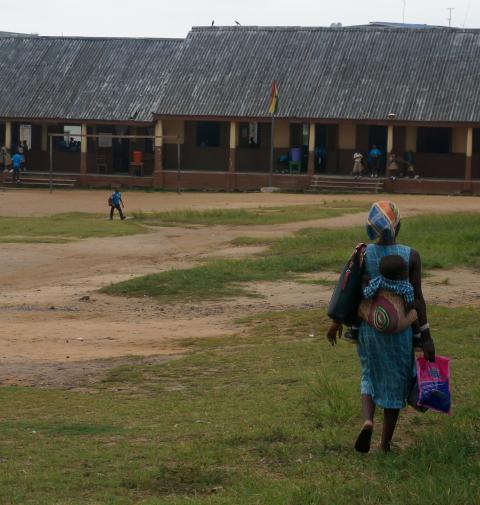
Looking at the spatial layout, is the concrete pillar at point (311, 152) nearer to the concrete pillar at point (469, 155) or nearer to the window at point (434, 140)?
the window at point (434, 140)

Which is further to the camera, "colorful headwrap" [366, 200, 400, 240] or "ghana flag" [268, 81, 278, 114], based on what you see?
"ghana flag" [268, 81, 278, 114]

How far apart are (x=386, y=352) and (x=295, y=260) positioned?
13200mm

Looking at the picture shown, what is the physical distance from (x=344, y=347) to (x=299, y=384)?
81.2 inches

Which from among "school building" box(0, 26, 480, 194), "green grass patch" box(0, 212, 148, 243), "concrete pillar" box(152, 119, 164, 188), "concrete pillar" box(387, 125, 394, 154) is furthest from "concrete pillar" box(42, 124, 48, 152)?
"concrete pillar" box(387, 125, 394, 154)

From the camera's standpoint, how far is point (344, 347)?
11602 mm

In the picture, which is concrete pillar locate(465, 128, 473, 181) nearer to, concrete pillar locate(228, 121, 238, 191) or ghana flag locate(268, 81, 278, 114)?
ghana flag locate(268, 81, 278, 114)

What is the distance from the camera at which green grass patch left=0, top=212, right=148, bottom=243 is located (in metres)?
26.9

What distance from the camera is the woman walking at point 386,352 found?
7.09 meters

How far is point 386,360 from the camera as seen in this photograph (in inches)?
279

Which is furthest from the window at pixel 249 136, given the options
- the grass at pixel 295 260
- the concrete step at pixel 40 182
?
the grass at pixel 295 260

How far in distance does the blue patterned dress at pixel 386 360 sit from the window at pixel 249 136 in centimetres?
3690

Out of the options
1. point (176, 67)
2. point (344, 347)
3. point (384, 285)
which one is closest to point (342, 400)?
point (384, 285)

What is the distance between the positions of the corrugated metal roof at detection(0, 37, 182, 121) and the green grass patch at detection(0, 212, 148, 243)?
38.3 ft

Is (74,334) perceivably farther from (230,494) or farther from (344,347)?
(230,494)
